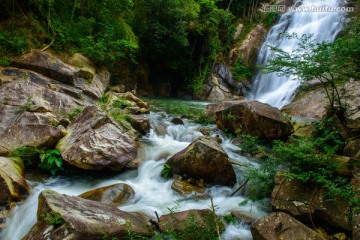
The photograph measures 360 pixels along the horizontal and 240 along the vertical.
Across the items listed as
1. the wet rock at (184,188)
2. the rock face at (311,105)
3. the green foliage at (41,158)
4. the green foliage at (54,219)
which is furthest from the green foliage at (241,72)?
the green foliage at (54,219)

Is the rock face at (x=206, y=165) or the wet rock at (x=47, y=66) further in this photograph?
the wet rock at (x=47, y=66)

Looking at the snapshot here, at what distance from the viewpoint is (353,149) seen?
4.75m

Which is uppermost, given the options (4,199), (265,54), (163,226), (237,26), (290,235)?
(237,26)

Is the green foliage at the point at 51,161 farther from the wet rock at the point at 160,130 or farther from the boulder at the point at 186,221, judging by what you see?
the wet rock at the point at 160,130

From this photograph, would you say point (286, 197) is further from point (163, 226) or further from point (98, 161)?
point (98, 161)

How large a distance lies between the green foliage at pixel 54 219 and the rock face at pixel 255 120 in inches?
216

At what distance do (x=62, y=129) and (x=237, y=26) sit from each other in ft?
60.2

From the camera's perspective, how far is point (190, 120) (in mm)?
9172

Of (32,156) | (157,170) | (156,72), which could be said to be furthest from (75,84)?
(156,72)

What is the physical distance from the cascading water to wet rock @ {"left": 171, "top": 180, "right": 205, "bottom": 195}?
9.28 metres

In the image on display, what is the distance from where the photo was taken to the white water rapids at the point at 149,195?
3.75 meters

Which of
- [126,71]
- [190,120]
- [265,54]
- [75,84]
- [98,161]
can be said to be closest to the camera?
[98,161]

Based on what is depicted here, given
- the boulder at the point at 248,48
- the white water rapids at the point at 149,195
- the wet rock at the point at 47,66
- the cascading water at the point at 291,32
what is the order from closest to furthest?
the white water rapids at the point at 149,195 < the wet rock at the point at 47,66 < the cascading water at the point at 291,32 < the boulder at the point at 248,48

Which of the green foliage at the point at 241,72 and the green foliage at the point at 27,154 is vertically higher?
the green foliage at the point at 241,72
